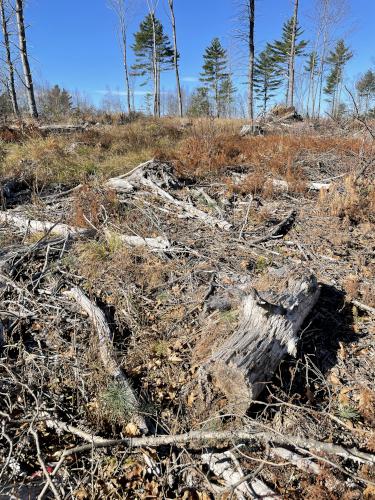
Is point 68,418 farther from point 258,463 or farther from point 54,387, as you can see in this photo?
point 258,463

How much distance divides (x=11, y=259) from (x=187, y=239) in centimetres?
224

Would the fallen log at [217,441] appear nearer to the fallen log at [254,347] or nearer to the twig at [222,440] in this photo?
the twig at [222,440]

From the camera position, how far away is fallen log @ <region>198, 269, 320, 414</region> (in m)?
2.33

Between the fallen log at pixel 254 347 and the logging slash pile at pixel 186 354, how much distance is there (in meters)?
0.01

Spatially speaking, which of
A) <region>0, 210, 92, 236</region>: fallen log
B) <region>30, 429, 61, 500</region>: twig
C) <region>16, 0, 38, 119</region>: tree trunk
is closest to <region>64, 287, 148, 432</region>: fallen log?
<region>30, 429, 61, 500</region>: twig

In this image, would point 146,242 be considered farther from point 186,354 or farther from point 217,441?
point 217,441

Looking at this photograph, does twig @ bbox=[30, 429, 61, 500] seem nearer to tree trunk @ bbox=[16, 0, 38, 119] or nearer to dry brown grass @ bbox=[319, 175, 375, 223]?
dry brown grass @ bbox=[319, 175, 375, 223]

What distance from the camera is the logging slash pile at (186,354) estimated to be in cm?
215

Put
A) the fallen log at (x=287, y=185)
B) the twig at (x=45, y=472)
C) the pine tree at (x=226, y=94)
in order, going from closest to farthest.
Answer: the twig at (x=45, y=472)
the fallen log at (x=287, y=185)
the pine tree at (x=226, y=94)

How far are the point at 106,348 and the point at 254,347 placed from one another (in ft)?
4.46

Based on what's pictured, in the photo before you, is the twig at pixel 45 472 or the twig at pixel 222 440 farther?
the twig at pixel 222 440

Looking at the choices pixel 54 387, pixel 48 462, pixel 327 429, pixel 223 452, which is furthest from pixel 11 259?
pixel 327 429

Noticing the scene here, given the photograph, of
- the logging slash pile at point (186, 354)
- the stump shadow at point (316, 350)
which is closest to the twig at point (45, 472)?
the logging slash pile at point (186, 354)

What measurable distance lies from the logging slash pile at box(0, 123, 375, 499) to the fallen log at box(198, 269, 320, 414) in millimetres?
13
